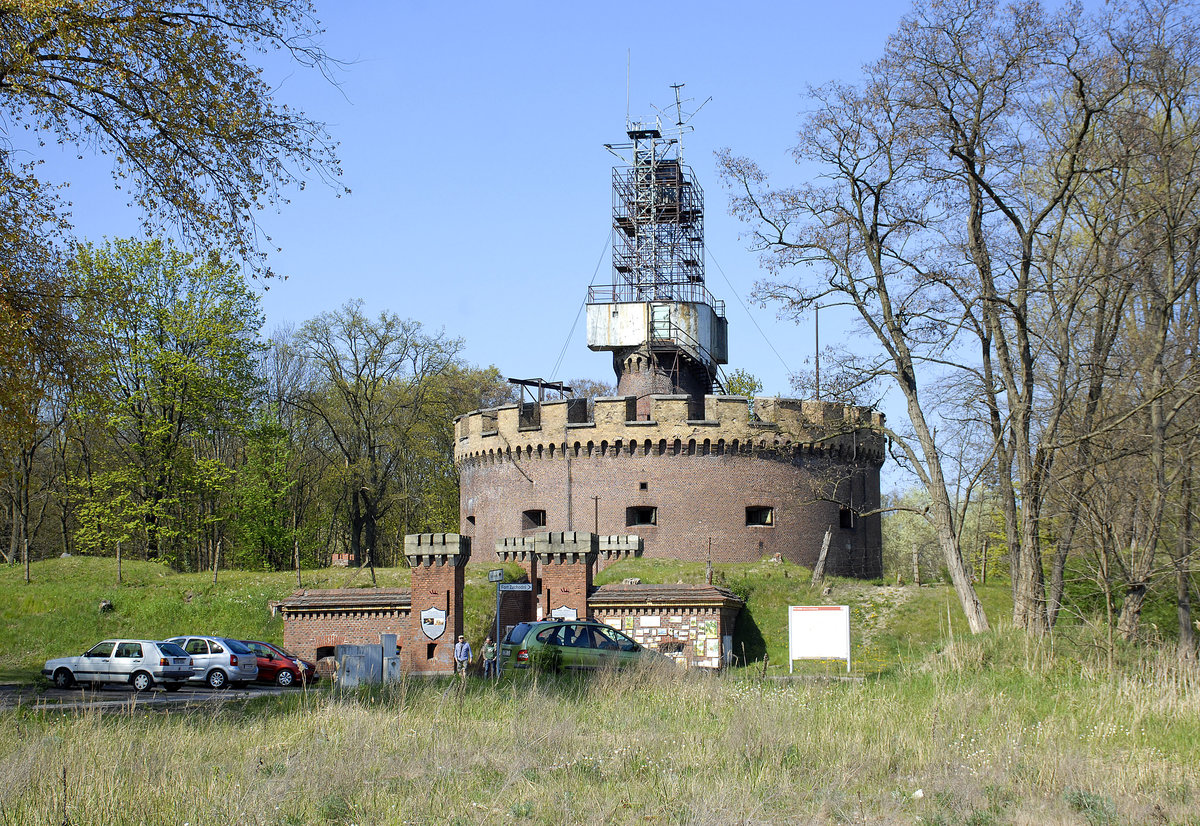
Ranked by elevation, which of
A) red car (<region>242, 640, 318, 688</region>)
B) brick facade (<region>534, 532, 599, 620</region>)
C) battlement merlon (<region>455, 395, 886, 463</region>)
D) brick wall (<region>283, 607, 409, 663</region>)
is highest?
battlement merlon (<region>455, 395, 886, 463</region>)

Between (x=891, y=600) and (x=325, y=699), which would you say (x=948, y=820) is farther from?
(x=891, y=600)

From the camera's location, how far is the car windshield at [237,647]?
68.6 ft

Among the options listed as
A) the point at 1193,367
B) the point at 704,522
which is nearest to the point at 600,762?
the point at 1193,367

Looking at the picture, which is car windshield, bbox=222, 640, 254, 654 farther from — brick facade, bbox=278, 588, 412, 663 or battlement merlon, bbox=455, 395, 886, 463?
battlement merlon, bbox=455, 395, 886, 463

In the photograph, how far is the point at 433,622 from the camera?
787 inches

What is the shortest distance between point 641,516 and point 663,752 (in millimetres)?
20971

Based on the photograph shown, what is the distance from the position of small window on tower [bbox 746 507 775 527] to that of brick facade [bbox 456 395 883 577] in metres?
0.03

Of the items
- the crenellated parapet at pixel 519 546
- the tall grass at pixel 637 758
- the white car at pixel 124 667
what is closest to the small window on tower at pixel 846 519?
the crenellated parapet at pixel 519 546

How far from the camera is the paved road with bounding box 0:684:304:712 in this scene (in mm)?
12203

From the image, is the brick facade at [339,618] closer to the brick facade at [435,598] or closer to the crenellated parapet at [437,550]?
the brick facade at [435,598]

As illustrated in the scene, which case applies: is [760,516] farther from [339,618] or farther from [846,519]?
[339,618]

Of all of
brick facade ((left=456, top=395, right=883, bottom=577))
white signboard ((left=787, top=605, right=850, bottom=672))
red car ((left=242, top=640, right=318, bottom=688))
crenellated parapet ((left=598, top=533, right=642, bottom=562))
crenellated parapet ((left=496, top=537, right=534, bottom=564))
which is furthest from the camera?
brick facade ((left=456, top=395, right=883, bottom=577))

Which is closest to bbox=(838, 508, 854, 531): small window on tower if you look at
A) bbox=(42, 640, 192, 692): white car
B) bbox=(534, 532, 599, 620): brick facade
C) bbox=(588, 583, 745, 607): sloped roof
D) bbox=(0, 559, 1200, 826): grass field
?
bbox=(588, 583, 745, 607): sloped roof

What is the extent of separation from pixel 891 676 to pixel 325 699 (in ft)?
22.7
